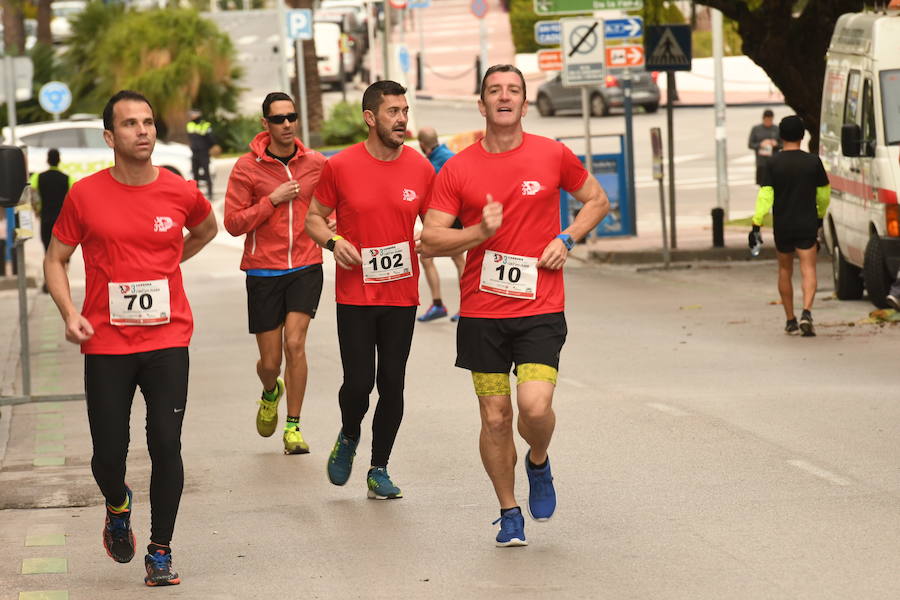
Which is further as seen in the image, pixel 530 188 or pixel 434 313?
pixel 434 313

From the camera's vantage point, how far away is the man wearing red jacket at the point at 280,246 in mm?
10227

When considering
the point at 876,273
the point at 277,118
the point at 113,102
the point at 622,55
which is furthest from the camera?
the point at 622,55

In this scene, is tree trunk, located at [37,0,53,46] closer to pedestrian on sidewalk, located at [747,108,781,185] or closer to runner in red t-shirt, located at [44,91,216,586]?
pedestrian on sidewalk, located at [747,108,781,185]

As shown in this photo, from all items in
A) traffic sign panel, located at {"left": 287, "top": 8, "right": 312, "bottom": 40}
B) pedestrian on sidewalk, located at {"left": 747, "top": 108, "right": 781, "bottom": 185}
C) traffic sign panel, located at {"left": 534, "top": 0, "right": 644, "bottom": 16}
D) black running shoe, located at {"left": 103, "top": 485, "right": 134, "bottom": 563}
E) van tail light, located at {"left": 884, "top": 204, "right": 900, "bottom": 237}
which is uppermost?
traffic sign panel, located at {"left": 287, "top": 8, "right": 312, "bottom": 40}

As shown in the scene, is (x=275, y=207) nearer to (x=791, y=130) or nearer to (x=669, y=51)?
(x=791, y=130)

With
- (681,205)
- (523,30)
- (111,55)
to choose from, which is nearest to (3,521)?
(681,205)

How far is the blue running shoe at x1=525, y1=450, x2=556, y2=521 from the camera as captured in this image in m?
7.84

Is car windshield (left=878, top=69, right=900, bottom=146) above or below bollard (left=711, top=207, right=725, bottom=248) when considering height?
above

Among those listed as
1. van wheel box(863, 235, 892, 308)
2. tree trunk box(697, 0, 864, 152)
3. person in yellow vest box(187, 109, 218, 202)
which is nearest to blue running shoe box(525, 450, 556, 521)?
van wheel box(863, 235, 892, 308)

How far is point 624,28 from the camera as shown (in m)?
26.4

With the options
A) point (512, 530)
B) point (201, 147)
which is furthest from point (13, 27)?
point (512, 530)

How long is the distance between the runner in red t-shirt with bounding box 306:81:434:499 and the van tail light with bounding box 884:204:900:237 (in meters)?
8.10

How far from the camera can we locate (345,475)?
9133 millimetres

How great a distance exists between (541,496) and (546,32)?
2160cm
